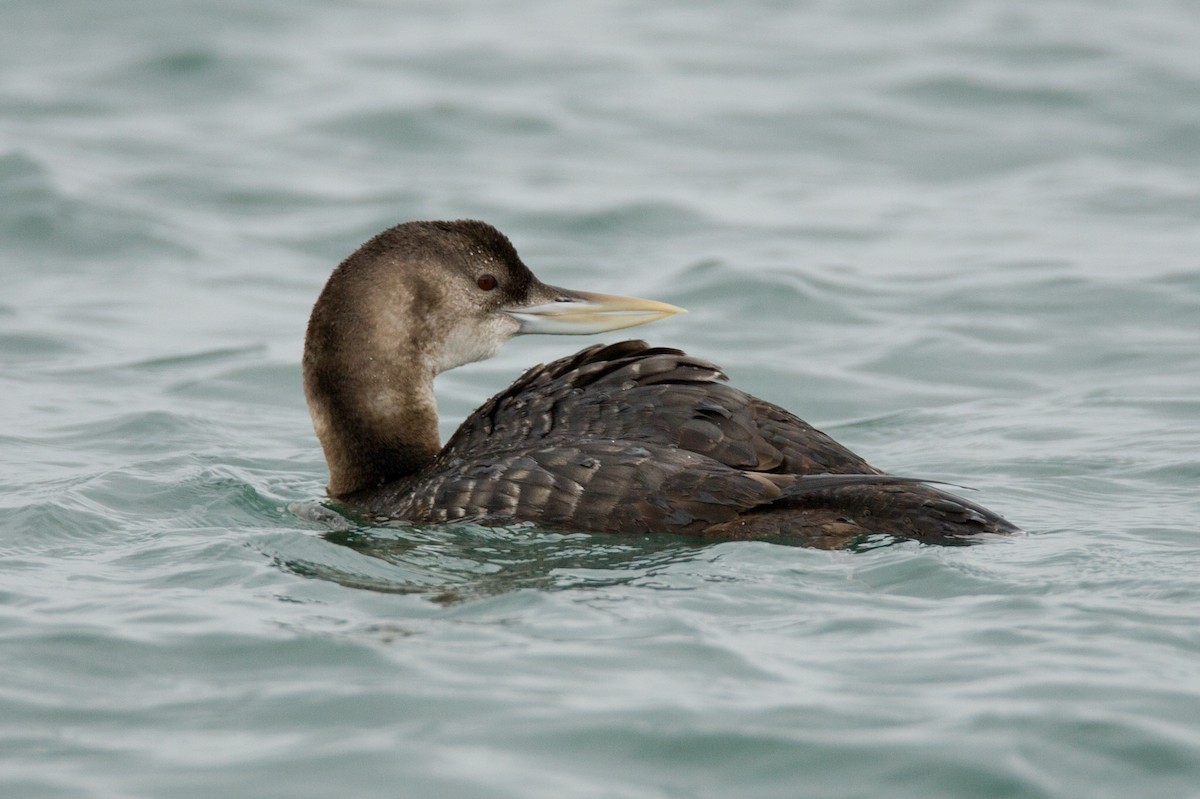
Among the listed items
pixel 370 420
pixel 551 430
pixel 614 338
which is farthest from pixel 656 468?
pixel 614 338

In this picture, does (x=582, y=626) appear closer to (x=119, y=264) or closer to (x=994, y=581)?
(x=994, y=581)

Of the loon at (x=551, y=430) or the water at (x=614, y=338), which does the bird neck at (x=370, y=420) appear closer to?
the loon at (x=551, y=430)

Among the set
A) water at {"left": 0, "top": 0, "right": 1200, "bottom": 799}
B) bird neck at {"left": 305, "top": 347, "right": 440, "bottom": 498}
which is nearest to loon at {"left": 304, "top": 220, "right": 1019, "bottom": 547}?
bird neck at {"left": 305, "top": 347, "right": 440, "bottom": 498}

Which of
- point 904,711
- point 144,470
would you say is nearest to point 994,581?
point 904,711

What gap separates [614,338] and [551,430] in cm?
317

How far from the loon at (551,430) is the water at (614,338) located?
13 centimetres

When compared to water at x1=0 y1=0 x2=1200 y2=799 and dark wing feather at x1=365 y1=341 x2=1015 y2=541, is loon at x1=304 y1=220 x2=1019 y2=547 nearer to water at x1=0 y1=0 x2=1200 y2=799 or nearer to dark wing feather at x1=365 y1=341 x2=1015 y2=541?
dark wing feather at x1=365 y1=341 x2=1015 y2=541

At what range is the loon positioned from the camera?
514 cm

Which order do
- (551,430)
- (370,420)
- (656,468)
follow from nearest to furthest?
(656,468) → (551,430) → (370,420)

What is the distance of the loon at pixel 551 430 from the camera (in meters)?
5.14

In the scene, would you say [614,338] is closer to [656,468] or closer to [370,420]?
[370,420]

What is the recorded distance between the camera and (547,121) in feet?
41.2

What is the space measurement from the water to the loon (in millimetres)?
133

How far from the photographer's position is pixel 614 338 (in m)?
8.61
